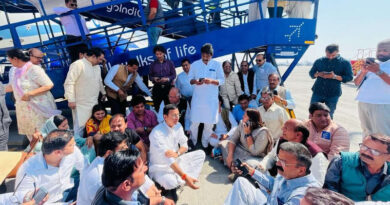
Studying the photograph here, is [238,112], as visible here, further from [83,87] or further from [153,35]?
[83,87]

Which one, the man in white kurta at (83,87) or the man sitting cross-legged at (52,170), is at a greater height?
the man in white kurta at (83,87)

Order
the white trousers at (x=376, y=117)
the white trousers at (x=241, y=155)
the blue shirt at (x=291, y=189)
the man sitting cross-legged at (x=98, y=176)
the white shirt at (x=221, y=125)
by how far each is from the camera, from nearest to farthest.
A: the blue shirt at (x=291, y=189), the man sitting cross-legged at (x=98, y=176), the white trousers at (x=376, y=117), the white trousers at (x=241, y=155), the white shirt at (x=221, y=125)

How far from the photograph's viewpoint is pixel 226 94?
178 inches

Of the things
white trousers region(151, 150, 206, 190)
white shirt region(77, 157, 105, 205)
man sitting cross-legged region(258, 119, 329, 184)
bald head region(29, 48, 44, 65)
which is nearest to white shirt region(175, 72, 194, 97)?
white trousers region(151, 150, 206, 190)

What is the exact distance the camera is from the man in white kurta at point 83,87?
3227 mm

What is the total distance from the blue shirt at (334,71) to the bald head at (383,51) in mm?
886

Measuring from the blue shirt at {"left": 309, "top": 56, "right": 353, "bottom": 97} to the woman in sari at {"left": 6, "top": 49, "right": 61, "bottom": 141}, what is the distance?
4.32 m

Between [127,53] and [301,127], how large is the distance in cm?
381

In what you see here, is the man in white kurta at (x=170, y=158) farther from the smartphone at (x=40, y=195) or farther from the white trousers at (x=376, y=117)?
the white trousers at (x=376, y=117)

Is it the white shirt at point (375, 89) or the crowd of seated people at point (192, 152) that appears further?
the white shirt at point (375, 89)

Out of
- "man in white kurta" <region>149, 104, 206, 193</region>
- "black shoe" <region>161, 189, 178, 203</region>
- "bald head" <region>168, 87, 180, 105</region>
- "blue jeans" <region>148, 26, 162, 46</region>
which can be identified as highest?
"blue jeans" <region>148, 26, 162, 46</region>

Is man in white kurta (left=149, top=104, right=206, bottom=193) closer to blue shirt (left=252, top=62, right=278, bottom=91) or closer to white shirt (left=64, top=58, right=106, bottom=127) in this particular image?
white shirt (left=64, top=58, right=106, bottom=127)

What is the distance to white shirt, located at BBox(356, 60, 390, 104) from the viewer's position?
8.81ft

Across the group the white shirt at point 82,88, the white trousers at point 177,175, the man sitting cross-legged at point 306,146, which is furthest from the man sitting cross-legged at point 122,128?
the man sitting cross-legged at point 306,146
